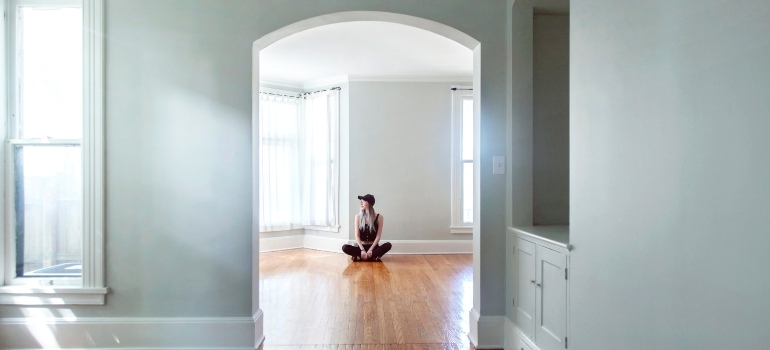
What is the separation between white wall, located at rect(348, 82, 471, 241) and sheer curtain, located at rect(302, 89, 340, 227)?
0.29 metres

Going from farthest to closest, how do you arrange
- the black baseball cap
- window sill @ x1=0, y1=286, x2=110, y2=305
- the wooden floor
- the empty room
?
1. the black baseball cap
2. the wooden floor
3. window sill @ x1=0, y1=286, x2=110, y2=305
4. the empty room

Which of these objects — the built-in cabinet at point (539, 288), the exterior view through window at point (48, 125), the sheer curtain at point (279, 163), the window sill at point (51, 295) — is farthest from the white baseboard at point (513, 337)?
the sheer curtain at point (279, 163)

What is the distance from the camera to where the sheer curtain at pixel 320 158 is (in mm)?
6637

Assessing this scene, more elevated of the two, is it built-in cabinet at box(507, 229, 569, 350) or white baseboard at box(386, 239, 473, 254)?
built-in cabinet at box(507, 229, 569, 350)

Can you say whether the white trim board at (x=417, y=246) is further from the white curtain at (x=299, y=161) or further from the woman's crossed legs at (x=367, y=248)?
the woman's crossed legs at (x=367, y=248)

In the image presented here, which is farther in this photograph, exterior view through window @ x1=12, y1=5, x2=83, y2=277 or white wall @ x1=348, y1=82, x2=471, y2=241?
white wall @ x1=348, y1=82, x2=471, y2=241

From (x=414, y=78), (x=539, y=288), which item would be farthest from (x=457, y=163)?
(x=539, y=288)

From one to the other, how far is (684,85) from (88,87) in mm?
3108

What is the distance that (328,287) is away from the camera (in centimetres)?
450

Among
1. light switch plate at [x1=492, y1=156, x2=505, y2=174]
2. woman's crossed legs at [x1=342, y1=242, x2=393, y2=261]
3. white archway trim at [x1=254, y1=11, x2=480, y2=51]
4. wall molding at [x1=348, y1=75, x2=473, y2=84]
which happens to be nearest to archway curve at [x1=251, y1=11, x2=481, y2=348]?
white archway trim at [x1=254, y1=11, x2=480, y2=51]

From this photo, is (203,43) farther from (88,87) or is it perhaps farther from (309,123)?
(309,123)

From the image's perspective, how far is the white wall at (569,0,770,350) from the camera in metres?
1.03

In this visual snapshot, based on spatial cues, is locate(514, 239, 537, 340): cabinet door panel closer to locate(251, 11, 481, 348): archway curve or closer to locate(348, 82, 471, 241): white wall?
locate(251, 11, 481, 348): archway curve

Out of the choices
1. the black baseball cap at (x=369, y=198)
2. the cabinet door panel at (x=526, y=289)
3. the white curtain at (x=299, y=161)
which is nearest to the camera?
the cabinet door panel at (x=526, y=289)
